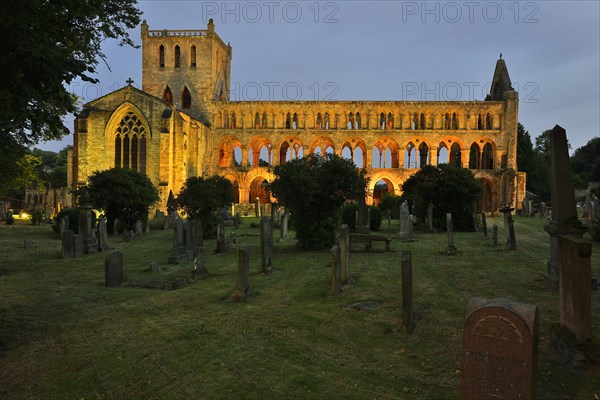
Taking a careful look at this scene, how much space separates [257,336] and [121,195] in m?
18.1

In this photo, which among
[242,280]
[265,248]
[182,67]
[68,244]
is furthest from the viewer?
[182,67]

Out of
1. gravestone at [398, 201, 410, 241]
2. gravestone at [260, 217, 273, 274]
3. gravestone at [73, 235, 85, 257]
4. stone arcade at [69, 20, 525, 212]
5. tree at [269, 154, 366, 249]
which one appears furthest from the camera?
stone arcade at [69, 20, 525, 212]

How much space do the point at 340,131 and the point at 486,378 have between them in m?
42.0

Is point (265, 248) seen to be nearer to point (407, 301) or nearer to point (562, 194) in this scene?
point (407, 301)

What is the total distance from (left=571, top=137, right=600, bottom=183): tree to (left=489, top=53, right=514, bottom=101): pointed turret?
25536 mm

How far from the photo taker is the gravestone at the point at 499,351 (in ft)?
11.9

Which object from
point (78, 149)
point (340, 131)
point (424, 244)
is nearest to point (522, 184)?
point (340, 131)

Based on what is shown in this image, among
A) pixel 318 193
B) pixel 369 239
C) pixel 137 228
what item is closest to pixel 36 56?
pixel 318 193

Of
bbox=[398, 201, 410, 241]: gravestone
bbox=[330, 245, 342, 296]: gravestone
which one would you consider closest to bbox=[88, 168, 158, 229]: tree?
bbox=[398, 201, 410, 241]: gravestone

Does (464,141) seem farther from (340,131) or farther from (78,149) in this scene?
(78,149)

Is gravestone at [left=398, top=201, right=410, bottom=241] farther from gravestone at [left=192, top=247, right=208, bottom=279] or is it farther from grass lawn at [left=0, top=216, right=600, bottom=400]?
gravestone at [left=192, top=247, right=208, bottom=279]

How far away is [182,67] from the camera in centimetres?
4675

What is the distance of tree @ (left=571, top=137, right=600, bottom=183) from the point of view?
210ft

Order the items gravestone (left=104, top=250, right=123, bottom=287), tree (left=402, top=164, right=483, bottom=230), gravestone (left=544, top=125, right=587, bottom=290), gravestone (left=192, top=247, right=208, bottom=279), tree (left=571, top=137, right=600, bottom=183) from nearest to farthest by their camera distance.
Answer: gravestone (left=544, top=125, right=587, bottom=290), gravestone (left=104, top=250, right=123, bottom=287), gravestone (left=192, top=247, right=208, bottom=279), tree (left=402, top=164, right=483, bottom=230), tree (left=571, top=137, right=600, bottom=183)
